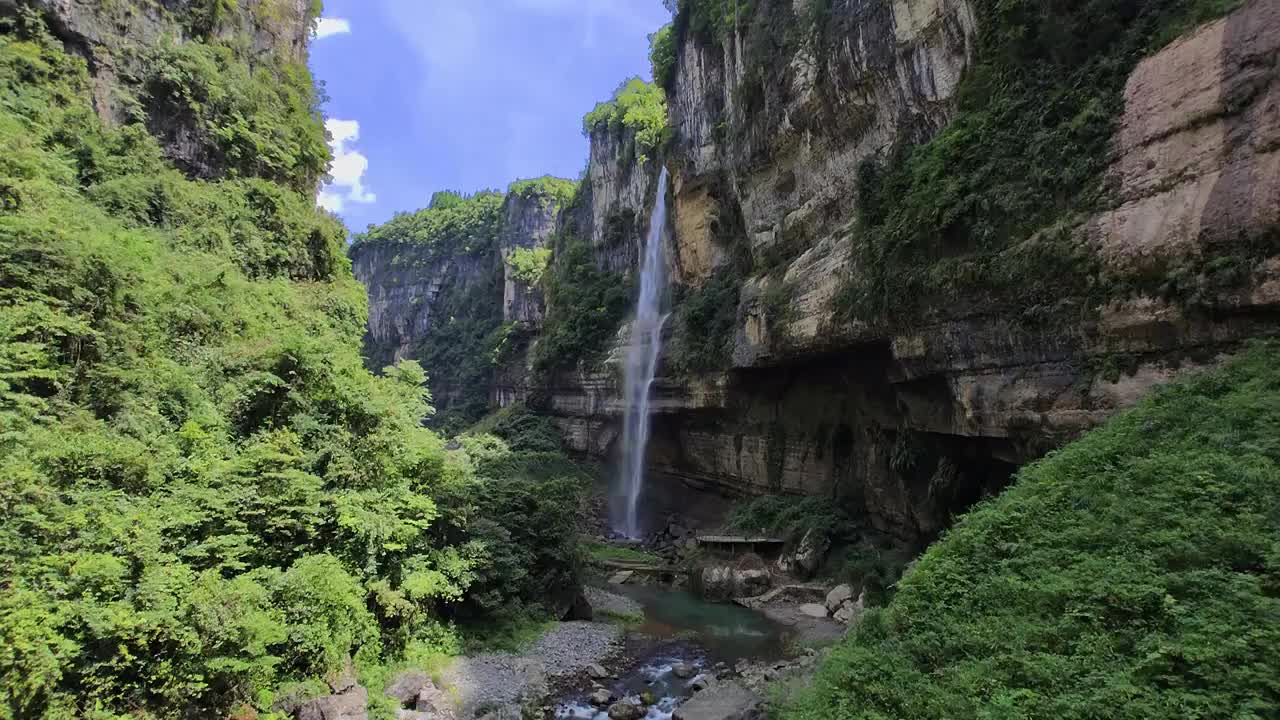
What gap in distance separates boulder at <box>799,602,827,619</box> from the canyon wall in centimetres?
370

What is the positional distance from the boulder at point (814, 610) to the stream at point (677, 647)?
1.04 meters

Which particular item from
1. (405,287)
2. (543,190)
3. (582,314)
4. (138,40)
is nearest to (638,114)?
(582,314)

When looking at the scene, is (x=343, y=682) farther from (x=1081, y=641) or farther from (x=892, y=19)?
(x=892, y=19)

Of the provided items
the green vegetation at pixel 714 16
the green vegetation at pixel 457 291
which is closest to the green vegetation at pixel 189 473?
the green vegetation at pixel 714 16

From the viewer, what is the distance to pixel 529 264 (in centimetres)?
5688

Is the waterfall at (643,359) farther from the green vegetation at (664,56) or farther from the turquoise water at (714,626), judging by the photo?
the turquoise water at (714,626)

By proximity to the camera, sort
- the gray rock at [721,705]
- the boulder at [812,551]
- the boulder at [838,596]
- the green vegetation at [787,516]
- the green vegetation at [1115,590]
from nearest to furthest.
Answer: the green vegetation at [1115,590], the gray rock at [721,705], the boulder at [838,596], the boulder at [812,551], the green vegetation at [787,516]

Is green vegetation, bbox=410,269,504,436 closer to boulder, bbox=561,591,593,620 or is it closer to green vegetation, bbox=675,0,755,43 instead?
green vegetation, bbox=675,0,755,43

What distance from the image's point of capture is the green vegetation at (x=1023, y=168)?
35.6 feet

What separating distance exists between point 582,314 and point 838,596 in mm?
27007

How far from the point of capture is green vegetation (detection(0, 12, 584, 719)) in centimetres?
708

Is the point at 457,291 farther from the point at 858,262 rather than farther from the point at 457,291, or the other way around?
the point at 858,262

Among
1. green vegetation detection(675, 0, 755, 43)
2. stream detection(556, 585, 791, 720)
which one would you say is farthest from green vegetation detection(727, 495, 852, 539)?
green vegetation detection(675, 0, 755, 43)

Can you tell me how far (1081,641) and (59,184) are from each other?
19655 millimetres
